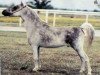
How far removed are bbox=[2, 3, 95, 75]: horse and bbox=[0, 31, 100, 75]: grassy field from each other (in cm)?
40

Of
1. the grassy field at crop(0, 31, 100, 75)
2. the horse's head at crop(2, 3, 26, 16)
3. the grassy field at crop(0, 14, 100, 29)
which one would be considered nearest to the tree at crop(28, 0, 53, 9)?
the grassy field at crop(0, 14, 100, 29)

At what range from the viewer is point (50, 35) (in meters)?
11.2

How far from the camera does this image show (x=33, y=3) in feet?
87.9

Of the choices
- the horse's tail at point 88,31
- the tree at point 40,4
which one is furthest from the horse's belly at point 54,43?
the tree at point 40,4

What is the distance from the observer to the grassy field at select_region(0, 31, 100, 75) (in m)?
11.4

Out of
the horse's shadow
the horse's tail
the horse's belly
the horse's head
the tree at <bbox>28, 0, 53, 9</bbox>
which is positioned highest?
the horse's head

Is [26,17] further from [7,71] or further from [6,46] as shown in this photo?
[6,46]

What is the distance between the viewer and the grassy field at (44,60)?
37.5 feet

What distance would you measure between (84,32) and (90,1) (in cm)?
1538

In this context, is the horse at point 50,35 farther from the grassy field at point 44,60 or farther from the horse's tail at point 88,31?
the grassy field at point 44,60

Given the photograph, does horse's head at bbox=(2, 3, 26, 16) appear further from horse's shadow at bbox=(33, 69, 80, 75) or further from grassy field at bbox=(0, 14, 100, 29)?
grassy field at bbox=(0, 14, 100, 29)

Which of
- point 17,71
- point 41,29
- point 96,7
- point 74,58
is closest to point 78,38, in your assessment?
point 41,29

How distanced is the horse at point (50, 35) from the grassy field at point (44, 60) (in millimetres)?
402

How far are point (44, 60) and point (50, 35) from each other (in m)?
2.42
